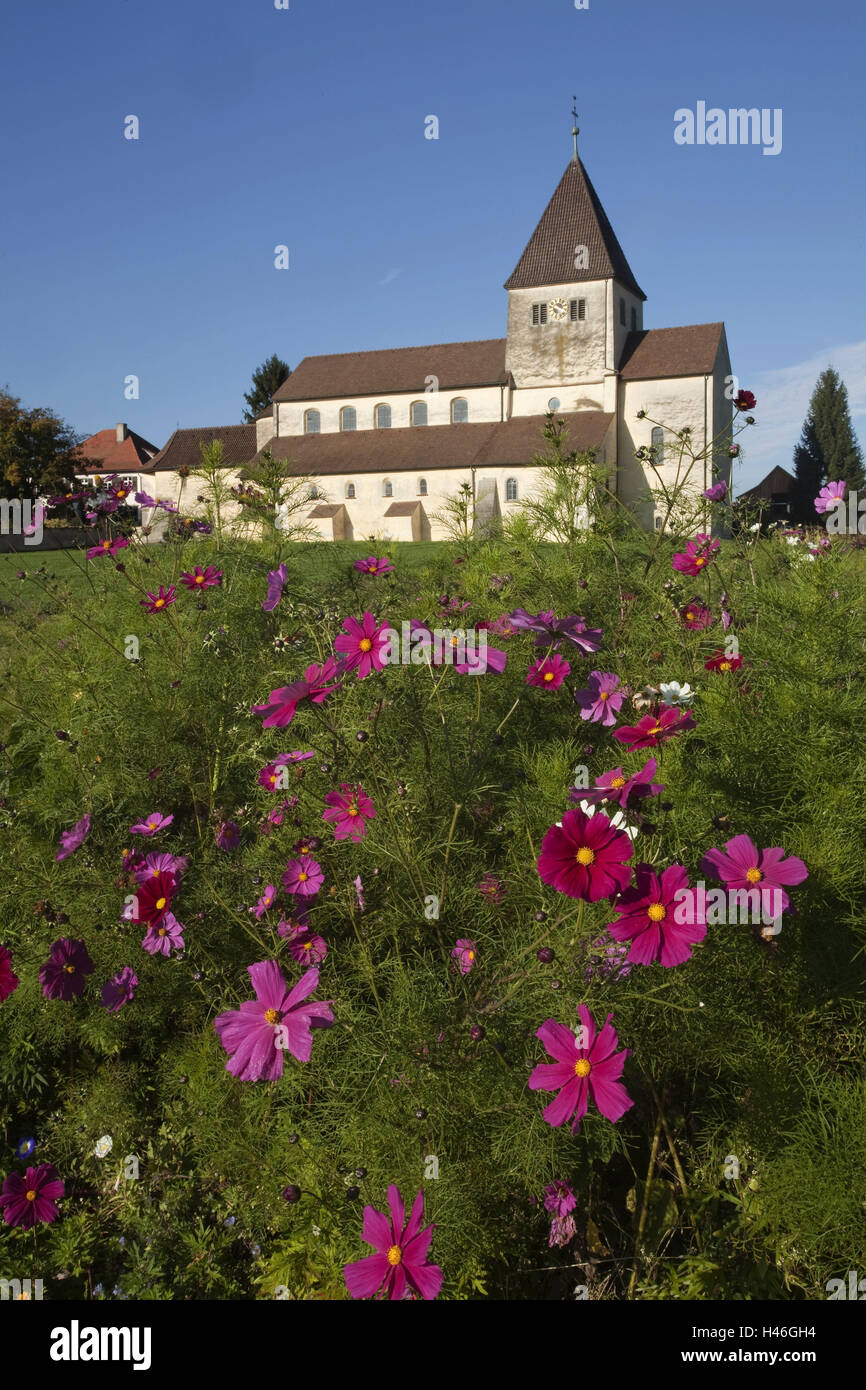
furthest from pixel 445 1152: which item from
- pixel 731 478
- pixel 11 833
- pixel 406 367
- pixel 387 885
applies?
pixel 406 367

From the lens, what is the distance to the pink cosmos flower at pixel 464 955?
1.85 metres

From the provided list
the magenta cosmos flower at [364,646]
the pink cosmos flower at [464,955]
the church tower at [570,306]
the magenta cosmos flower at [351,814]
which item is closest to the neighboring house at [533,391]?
the church tower at [570,306]

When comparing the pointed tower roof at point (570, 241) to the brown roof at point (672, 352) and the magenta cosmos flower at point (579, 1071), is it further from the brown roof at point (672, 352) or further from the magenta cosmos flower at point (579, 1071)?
the magenta cosmos flower at point (579, 1071)

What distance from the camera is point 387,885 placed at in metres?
2.23

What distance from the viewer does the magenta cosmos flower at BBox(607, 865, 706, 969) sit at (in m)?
1.35

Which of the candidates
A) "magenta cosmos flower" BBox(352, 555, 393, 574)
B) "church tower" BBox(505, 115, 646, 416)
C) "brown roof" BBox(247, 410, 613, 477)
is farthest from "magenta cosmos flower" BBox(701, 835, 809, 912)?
"church tower" BBox(505, 115, 646, 416)

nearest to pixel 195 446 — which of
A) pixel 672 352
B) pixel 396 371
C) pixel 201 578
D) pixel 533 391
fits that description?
pixel 396 371

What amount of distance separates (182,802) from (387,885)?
982 mm

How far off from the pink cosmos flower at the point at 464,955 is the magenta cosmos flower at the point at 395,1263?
0.49 meters

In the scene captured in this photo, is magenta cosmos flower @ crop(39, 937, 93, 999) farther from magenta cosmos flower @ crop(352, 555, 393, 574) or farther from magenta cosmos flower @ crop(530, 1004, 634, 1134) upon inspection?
magenta cosmos flower @ crop(352, 555, 393, 574)

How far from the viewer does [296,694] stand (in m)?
1.86

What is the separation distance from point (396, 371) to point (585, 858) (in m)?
44.5

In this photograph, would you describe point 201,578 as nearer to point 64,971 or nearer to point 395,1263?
point 64,971
